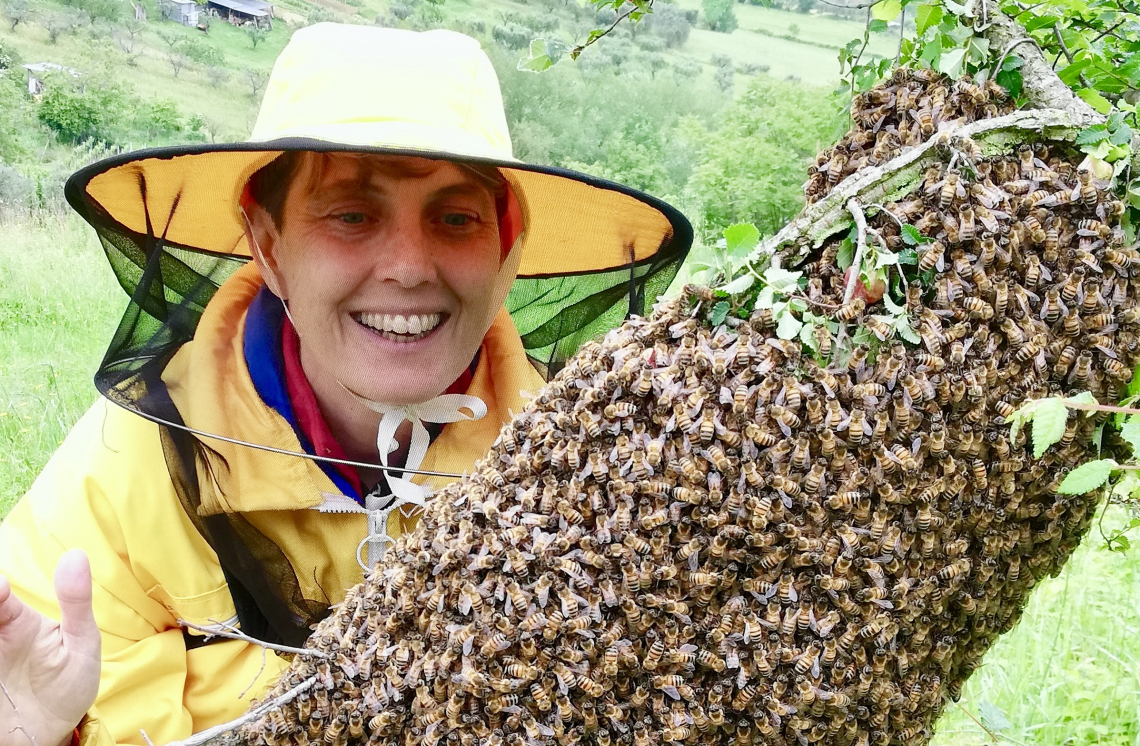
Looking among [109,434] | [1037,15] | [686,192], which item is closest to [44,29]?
[686,192]

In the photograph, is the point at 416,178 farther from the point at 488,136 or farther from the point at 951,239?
the point at 951,239

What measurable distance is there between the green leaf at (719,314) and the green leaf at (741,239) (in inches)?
2.8

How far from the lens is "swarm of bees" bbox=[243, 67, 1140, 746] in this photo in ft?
3.30

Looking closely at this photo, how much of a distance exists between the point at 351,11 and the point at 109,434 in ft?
53.3

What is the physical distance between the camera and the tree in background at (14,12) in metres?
12.3

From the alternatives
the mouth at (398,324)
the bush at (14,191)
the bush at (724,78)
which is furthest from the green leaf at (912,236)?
the bush at (724,78)

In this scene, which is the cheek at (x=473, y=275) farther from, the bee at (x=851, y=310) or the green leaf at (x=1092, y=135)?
the green leaf at (x=1092, y=135)

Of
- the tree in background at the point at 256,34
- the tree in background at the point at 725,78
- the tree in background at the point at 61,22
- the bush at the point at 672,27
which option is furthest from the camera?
the bush at the point at 672,27

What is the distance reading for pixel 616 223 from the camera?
2154 millimetres

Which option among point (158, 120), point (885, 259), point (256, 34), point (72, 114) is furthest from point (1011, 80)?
point (256, 34)

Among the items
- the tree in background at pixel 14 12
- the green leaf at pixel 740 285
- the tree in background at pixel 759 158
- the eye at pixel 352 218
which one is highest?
the green leaf at pixel 740 285

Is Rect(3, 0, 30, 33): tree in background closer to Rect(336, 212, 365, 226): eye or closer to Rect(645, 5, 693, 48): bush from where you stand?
Rect(645, 5, 693, 48): bush

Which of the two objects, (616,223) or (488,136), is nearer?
(488,136)

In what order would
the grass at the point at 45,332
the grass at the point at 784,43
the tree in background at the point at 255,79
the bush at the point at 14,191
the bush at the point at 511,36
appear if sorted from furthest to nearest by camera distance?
Answer: 1. the bush at the point at 511,36
2. the grass at the point at 784,43
3. the tree in background at the point at 255,79
4. the bush at the point at 14,191
5. the grass at the point at 45,332
